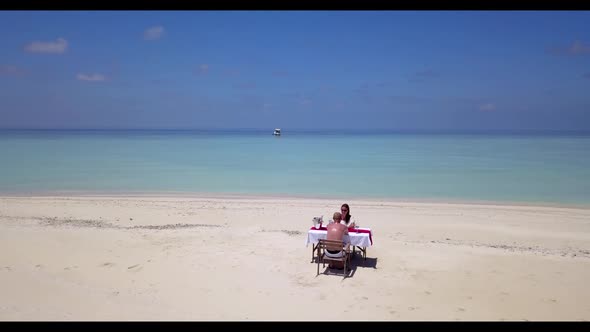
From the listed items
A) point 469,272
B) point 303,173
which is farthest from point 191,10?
point 303,173

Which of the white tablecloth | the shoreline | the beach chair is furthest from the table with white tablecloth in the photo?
the shoreline

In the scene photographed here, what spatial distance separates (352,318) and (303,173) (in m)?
18.9

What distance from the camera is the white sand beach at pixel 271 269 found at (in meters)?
A: 5.47

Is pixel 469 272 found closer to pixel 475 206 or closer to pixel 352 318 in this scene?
pixel 352 318

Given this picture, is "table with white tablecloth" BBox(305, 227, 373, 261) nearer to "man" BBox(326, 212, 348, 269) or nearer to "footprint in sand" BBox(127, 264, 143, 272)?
"man" BBox(326, 212, 348, 269)

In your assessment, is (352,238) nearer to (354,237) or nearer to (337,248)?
(354,237)

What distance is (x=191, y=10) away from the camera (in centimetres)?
190

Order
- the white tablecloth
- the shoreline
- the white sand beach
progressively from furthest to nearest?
1. the shoreline
2. the white tablecloth
3. the white sand beach

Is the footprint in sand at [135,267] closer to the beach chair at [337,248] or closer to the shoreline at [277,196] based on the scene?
the beach chair at [337,248]

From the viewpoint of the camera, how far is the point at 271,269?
23.2 ft

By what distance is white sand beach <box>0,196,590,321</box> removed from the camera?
215 inches

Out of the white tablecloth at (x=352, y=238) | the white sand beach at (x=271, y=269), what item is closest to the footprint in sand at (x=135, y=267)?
the white sand beach at (x=271, y=269)

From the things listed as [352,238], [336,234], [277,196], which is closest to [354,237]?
[352,238]
